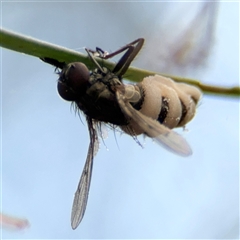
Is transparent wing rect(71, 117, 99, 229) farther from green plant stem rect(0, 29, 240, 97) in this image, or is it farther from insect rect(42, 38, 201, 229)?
green plant stem rect(0, 29, 240, 97)

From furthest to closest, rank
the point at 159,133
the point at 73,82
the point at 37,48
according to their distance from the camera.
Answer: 1. the point at 73,82
2. the point at 159,133
3. the point at 37,48

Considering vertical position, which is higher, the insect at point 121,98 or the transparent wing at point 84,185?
the insect at point 121,98

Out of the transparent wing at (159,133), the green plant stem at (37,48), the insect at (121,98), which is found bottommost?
the green plant stem at (37,48)

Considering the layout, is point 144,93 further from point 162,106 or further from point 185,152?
point 185,152

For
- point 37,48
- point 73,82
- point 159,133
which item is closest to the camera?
point 37,48

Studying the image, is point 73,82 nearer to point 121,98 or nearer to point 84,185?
point 121,98

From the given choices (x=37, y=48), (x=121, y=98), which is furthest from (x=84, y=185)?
(x=37, y=48)

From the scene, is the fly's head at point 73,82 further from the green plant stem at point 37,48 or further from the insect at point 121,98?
the green plant stem at point 37,48

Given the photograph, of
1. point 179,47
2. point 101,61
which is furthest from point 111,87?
point 179,47

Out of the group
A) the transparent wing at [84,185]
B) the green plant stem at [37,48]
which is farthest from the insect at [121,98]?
the green plant stem at [37,48]
